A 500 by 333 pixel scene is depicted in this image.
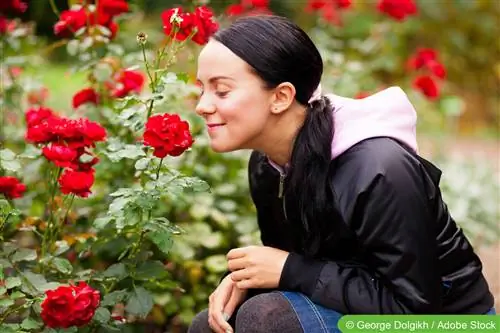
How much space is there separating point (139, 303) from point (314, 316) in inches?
21.0

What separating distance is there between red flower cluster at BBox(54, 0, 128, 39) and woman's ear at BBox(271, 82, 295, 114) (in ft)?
2.84

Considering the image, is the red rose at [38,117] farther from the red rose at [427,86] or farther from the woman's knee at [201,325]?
the red rose at [427,86]

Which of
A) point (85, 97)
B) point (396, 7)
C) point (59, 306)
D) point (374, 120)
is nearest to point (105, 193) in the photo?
point (85, 97)

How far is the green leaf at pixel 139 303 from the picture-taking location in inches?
86.0

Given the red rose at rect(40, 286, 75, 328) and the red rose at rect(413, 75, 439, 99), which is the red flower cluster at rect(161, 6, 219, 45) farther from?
the red rose at rect(413, 75, 439, 99)

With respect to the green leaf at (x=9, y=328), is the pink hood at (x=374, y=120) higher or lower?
higher

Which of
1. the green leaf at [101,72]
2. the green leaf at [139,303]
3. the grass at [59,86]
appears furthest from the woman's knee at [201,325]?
the grass at [59,86]

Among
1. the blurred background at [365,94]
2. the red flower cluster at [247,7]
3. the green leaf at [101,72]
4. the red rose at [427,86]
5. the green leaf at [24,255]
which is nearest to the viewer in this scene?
the green leaf at [24,255]

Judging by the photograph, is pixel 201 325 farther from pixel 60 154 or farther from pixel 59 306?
pixel 60 154

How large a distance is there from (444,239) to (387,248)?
0.24m

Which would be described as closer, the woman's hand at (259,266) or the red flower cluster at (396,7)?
the woman's hand at (259,266)

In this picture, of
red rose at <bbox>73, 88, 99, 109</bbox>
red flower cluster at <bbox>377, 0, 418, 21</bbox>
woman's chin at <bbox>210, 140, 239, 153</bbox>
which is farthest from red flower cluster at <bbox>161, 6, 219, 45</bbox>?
red flower cluster at <bbox>377, 0, 418, 21</bbox>

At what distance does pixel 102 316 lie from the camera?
2121mm

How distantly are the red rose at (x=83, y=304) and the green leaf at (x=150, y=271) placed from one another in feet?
0.99
